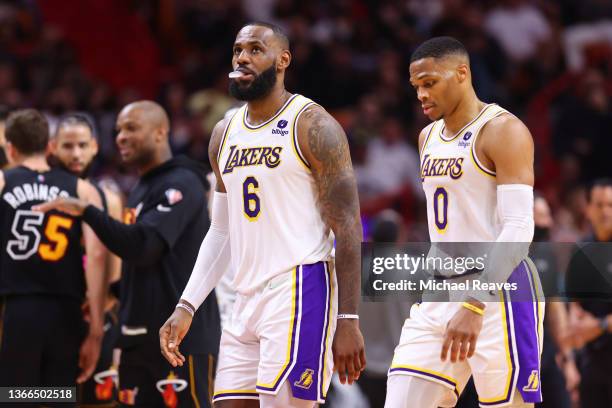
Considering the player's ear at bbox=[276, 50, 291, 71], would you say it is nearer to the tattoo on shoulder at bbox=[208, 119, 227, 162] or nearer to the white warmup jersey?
the tattoo on shoulder at bbox=[208, 119, 227, 162]

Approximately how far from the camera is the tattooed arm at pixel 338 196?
505cm

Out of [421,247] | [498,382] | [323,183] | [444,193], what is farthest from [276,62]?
[498,382]

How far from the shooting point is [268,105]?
544cm

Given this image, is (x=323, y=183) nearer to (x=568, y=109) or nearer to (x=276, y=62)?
(x=276, y=62)

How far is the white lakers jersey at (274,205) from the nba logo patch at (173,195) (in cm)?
153

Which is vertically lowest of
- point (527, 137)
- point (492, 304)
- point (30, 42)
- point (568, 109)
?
point (492, 304)

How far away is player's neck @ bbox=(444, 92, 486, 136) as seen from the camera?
5.77 meters

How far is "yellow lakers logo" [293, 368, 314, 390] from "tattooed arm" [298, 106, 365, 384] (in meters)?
0.18

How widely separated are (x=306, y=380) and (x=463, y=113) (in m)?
1.71

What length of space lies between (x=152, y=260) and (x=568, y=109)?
8733mm

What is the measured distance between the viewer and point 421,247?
6.27 metres

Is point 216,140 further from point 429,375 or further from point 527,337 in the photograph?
point 527,337

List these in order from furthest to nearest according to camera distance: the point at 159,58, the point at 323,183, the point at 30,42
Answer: the point at 159,58 → the point at 30,42 → the point at 323,183

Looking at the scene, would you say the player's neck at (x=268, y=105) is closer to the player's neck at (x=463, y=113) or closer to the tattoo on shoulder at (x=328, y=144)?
the tattoo on shoulder at (x=328, y=144)
